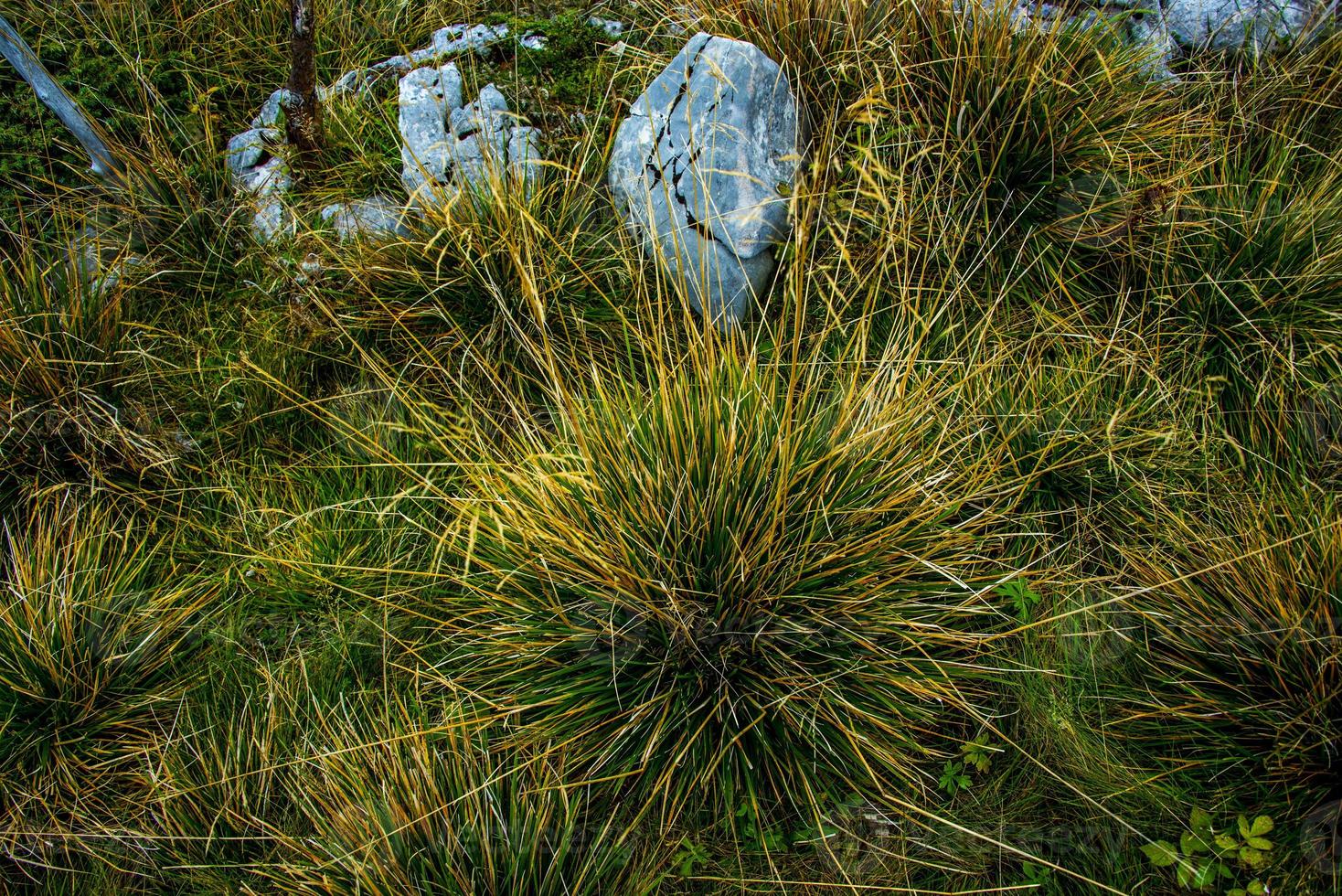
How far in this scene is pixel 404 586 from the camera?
253 centimetres

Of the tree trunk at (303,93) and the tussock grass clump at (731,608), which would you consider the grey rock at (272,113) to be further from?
the tussock grass clump at (731,608)

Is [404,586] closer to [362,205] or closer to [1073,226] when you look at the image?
[362,205]

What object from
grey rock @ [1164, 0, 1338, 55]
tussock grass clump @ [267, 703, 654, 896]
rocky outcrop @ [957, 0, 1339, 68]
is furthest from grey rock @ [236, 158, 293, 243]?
grey rock @ [1164, 0, 1338, 55]

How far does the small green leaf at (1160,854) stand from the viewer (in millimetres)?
1953

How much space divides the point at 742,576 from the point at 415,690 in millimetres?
1009

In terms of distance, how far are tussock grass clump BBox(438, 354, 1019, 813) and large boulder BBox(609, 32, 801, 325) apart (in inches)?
30.3

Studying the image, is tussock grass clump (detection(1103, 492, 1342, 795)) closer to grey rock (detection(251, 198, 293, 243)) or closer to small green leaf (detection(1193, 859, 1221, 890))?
small green leaf (detection(1193, 859, 1221, 890))

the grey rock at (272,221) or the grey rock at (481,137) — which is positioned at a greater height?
the grey rock at (481,137)

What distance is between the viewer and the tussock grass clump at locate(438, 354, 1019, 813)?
2.06 metres

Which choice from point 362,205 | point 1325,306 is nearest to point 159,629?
point 362,205

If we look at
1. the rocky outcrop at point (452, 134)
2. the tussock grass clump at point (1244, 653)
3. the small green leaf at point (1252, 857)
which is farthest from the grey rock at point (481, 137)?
the small green leaf at point (1252, 857)

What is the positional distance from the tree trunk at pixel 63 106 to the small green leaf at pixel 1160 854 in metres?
3.98

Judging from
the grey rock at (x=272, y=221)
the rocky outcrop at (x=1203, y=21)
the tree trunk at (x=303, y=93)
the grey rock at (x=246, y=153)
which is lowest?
the grey rock at (x=272, y=221)

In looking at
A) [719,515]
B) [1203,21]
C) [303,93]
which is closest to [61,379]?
[303,93]
